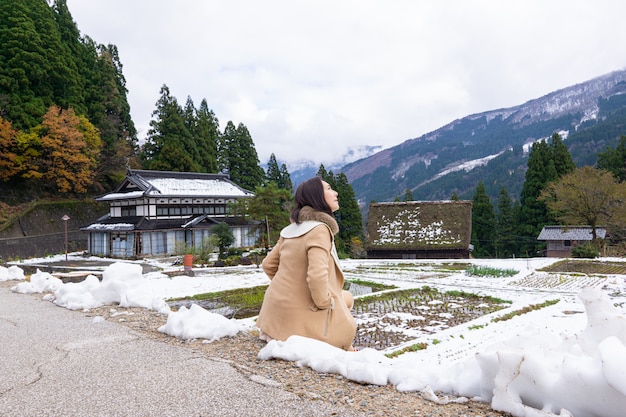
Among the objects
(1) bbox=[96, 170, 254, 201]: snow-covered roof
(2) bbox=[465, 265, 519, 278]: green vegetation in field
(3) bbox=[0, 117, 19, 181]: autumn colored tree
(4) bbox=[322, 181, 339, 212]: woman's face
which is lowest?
(2) bbox=[465, 265, 519, 278]: green vegetation in field

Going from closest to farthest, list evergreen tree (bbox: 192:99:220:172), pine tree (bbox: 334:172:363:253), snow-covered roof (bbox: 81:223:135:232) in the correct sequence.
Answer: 1. snow-covered roof (bbox: 81:223:135:232)
2. pine tree (bbox: 334:172:363:253)
3. evergreen tree (bbox: 192:99:220:172)

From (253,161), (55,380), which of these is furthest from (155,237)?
(55,380)

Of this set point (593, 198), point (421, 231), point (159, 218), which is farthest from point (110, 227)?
point (593, 198)

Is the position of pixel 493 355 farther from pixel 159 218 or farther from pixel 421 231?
pixel 159 218

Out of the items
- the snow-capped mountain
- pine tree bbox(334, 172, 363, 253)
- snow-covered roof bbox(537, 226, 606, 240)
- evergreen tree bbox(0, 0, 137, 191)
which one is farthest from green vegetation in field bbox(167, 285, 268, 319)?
the snow-capped mountain

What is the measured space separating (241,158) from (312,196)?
1480 inches

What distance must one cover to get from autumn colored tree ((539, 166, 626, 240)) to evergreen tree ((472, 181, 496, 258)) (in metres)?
12.1

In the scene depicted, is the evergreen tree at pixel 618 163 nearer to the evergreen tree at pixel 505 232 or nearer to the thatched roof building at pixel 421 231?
the evergreen tree at pixel 505 232

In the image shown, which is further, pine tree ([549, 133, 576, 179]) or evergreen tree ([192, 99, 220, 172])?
evergreen tree ([192, 99, 220, 172])

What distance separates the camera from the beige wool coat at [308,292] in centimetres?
399

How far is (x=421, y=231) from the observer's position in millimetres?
25266

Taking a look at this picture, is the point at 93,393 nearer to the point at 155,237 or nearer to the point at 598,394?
the point at 598,394

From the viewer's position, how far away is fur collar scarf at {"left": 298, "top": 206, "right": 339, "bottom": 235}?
13.5 feet

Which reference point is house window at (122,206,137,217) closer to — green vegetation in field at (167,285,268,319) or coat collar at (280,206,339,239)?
green vegetation in field at (167,285,268,319)
